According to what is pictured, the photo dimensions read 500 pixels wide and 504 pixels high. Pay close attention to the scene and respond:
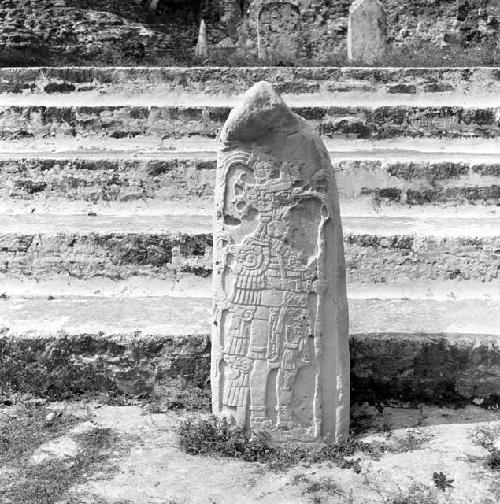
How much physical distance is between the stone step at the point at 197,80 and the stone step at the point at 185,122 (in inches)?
29.8

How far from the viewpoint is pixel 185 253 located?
→ 4.64 meters

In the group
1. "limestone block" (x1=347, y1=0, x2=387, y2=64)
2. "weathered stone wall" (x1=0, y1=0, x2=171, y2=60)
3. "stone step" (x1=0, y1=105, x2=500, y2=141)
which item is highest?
"weathered stone wall" (x1=0, y1=0, x2=171, y2=60)

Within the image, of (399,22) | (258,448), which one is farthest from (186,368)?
(399,22)

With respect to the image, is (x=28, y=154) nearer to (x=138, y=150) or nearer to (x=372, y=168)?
(x=138, y=150)

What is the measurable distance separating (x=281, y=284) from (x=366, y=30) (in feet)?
28.3

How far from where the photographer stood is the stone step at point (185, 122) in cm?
666

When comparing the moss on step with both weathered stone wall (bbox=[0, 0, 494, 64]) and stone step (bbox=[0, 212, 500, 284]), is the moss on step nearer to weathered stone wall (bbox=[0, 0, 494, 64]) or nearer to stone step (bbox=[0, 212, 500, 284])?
stone step (bbox=[0, 212, 500, 284])

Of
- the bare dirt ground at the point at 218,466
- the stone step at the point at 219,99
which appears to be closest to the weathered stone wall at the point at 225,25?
the stone step at the point at 219,99

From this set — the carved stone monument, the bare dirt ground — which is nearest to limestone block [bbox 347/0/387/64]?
the carved stone monument

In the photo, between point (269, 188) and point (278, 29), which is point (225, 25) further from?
point (269, 188)

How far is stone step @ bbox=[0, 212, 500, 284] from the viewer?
179 inches

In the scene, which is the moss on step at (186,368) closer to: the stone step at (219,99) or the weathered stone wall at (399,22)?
the stone step at (219,99)

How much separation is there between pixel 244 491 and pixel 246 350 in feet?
2.11

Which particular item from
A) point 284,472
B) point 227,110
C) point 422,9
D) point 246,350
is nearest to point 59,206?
point 227,110
